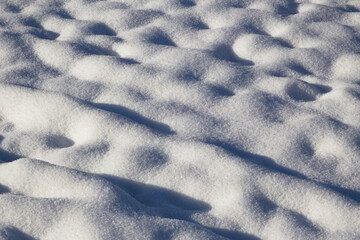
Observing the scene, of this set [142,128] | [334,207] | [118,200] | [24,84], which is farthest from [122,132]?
[334,207]

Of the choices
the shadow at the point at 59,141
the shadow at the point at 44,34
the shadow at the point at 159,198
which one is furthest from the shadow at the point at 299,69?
the shadow at the point at 44,34

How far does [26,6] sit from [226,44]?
0.86 m

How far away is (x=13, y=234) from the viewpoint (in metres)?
0.82

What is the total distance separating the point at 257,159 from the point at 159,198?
A: 0.27 m

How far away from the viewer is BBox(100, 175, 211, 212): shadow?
3.07 ft

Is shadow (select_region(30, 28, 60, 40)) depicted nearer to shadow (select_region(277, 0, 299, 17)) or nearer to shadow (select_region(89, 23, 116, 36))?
shadow (select_region(89, 23, 116, 36))

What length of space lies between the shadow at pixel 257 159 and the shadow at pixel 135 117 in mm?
133

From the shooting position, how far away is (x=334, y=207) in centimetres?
89

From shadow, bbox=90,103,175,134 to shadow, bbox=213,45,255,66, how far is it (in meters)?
0.39

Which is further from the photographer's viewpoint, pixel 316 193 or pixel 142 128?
pixel 142 128

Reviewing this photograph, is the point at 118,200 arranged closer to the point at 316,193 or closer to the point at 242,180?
the point at 242,180

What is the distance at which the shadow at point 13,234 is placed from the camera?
808 millimetres

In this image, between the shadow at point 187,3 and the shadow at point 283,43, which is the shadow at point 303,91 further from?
the shadow at point 187,3

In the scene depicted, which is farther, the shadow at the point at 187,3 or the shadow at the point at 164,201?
the shadow at the point at 187,3
